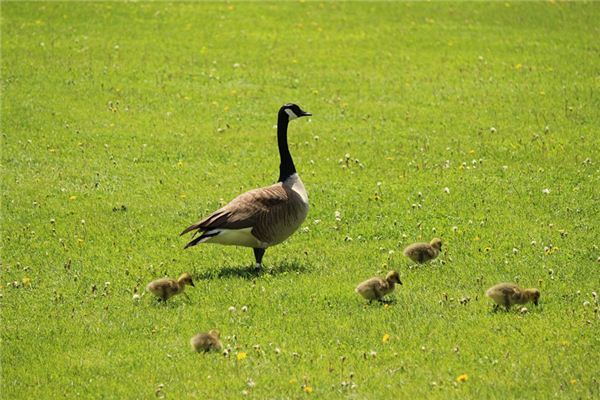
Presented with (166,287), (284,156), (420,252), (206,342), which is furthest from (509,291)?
(284,156)

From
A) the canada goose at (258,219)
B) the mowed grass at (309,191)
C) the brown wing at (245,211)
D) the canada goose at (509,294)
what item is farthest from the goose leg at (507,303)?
the brown wing at (245,211)

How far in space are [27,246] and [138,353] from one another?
491 centimetres

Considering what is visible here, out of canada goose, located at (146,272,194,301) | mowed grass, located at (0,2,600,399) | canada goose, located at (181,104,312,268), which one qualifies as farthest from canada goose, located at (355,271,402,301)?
canada goose, located at (146,272,194,301)

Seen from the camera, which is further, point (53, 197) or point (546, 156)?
point (546, 156)

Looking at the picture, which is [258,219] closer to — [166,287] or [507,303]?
[166,287]

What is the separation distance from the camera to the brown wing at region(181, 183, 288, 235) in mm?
12961

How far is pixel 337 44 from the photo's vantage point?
30.0 meters

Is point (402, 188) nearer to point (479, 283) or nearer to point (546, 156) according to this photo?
point (546, 156)

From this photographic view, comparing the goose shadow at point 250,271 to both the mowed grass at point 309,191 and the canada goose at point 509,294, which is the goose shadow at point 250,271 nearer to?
the mowed grass at point 309,191

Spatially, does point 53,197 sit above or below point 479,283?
below

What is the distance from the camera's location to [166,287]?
12.1 meters

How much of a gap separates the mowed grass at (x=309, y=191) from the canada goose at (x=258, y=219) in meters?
0.52

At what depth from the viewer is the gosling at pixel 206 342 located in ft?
34.8

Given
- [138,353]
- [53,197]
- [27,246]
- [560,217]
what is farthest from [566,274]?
[53,197]
